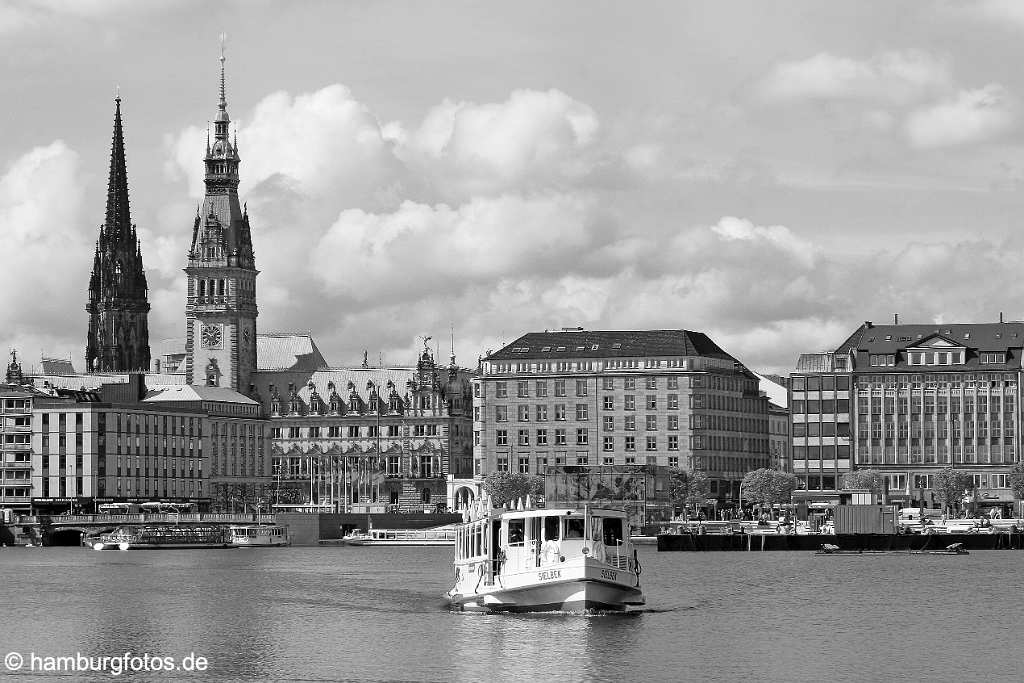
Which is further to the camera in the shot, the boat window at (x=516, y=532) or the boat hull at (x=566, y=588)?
the boat window at (x=516, y=532)

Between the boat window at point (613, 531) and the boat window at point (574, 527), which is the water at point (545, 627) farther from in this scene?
the boat window at point (574, 527)

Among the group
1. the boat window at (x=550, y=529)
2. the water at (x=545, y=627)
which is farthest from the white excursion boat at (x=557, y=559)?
the water at (x=545, y=627)

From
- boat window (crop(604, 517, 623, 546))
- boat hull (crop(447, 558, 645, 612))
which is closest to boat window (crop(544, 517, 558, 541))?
boat hull (crop(447, 558, 645, 612))

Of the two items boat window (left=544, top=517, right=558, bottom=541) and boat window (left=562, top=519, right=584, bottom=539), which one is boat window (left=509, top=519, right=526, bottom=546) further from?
boat window (left=562, top=519, right=584, bottom=539)

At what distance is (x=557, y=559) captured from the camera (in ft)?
338

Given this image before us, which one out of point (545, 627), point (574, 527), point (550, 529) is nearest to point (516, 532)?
point (550, 529)

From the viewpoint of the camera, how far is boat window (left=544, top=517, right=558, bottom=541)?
4043 inches

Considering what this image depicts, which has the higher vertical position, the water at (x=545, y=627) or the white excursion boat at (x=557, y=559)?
the white excursion boat at (x=557, y=559)

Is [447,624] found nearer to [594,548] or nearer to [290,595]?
[594,548]

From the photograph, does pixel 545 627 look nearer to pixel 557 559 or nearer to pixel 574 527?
pixel 557 559

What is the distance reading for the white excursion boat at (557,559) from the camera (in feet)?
336

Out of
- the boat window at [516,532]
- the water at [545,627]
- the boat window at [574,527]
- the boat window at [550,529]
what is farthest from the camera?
the boat window at [516,532]

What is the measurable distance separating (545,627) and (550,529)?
449cm

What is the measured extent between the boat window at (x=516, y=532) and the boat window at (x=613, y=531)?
362 centimetres
